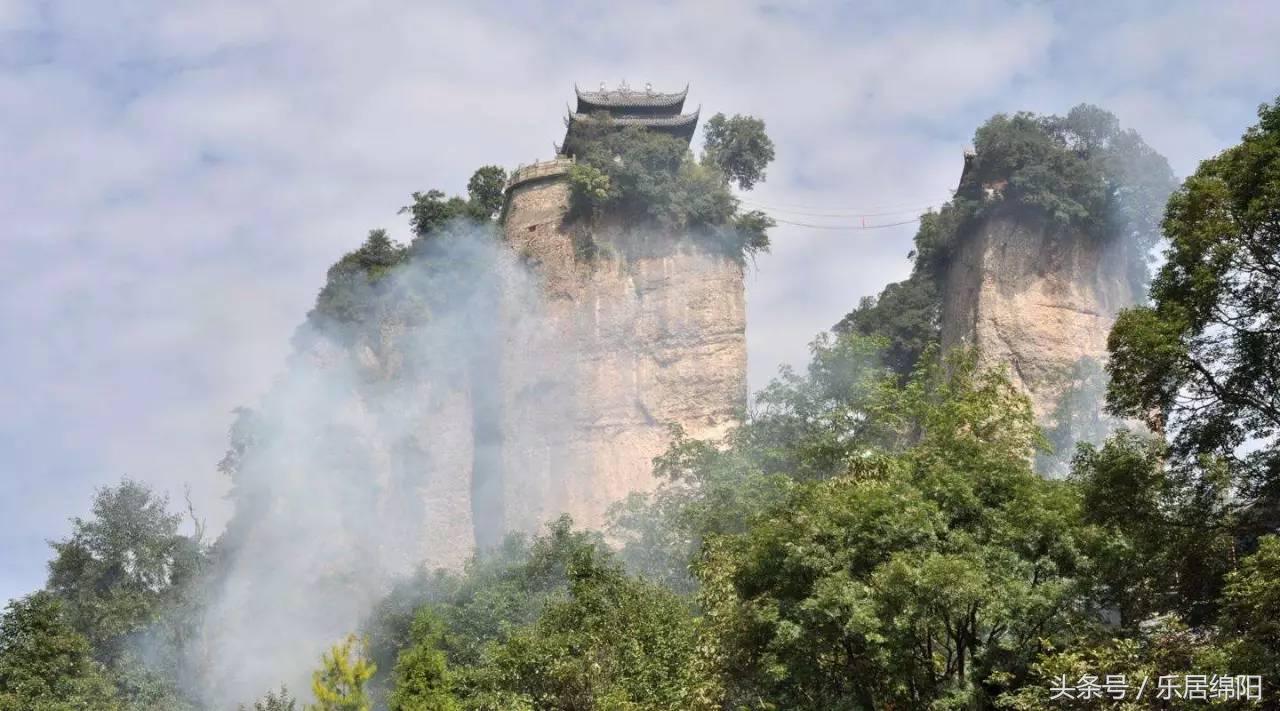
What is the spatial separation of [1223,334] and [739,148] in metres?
19.9

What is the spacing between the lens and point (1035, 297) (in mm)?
30297

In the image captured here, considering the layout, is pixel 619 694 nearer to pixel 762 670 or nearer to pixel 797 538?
pixel 762 670

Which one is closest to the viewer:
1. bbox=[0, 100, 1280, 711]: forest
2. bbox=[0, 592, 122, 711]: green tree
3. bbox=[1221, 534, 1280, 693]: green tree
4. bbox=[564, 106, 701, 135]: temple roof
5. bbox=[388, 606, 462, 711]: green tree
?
bbox=[1221, 534, 1280, 693]: green tree

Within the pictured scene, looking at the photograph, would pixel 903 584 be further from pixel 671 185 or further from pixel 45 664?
pixel 671 185

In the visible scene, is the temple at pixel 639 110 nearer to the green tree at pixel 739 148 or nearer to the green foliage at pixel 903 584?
the green tree at pixel 739 148

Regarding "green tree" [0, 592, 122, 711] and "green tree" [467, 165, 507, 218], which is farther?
"green tree" [467, 165, 507, 218]

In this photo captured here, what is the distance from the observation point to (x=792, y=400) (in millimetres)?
26375

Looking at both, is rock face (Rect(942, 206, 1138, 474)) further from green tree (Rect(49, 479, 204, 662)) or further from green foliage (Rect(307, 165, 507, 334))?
green tree (Rect(49, 479, 204, 662))

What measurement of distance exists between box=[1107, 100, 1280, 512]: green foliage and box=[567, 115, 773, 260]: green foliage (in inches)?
737

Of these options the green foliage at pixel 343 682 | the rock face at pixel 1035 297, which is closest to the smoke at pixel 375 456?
the rock face at pixel 1035 297

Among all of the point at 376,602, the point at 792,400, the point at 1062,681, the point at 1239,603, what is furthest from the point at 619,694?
the point at 376,602

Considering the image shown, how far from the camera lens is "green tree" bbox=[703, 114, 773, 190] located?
106 feet

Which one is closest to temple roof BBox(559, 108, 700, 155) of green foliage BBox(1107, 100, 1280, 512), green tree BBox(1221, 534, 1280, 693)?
green foliage BBox(1107, 100, 1280, 512)

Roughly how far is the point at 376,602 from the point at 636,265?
9549mm
